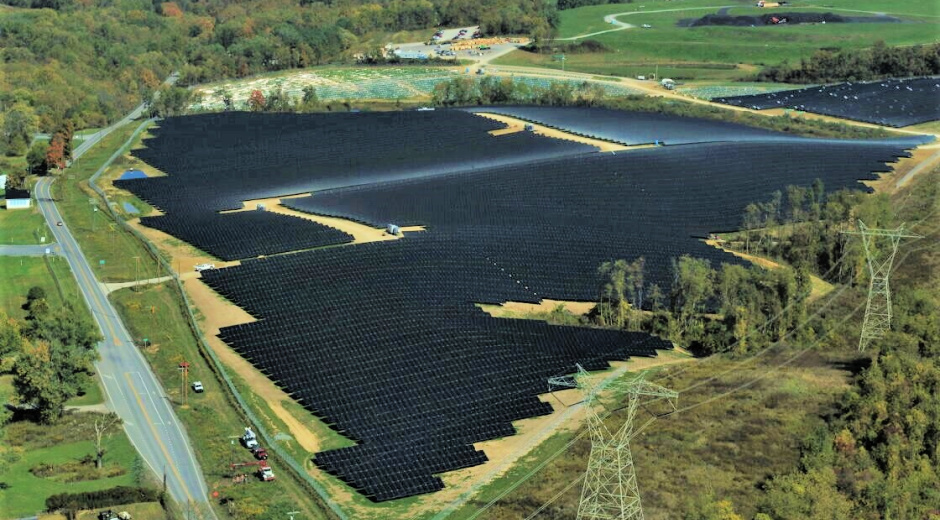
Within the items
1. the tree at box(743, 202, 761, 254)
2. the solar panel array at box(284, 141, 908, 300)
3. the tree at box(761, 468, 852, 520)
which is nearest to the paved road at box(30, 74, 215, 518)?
the solar panel array at box(284, 141, 908, 300)

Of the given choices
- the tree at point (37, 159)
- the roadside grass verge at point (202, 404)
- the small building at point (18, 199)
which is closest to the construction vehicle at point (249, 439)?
the roadside grass verge at point (202, 404)

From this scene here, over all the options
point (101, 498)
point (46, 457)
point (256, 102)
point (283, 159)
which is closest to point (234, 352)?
point (46, 457)

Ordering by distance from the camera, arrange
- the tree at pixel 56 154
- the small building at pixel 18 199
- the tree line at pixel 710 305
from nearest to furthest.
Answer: the tree line at pixel 710 305, the small building at pixel 18 199, the tree at pixel 56 154

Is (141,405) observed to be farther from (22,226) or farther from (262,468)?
(22,226)

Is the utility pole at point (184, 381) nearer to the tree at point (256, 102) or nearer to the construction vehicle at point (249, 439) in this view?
the construction vehicle at point (249, 439)

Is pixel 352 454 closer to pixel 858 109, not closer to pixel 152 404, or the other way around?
pixel 152 404

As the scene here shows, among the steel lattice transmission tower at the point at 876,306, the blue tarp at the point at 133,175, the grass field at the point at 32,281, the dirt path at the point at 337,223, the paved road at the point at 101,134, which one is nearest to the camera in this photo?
the steel lattice transmission tower at the point at 876,306

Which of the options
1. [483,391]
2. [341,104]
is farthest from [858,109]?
[483,391]
